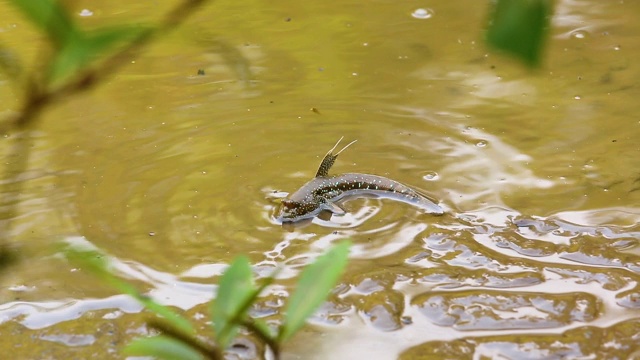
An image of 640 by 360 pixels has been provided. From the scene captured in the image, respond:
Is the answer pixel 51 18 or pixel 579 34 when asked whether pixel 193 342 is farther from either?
pixel 579 34

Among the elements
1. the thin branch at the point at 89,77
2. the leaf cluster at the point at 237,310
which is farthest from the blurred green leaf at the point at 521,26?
the leaf cluster at the point at 237,310

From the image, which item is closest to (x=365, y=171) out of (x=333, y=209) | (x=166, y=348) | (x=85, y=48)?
(x=333, y=209)

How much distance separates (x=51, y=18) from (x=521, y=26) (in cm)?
25

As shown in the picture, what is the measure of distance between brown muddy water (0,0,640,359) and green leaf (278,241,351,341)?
1.55m

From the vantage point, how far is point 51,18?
43 centimetres

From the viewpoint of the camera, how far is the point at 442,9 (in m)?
4.33

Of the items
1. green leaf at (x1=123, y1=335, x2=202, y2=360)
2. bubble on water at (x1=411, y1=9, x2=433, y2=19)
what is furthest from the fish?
green leaf at (x1=123, y1=335, x2=202, y2=360)

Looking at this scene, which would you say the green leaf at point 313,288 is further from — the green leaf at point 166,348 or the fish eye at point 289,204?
the fish eye at point 289,204

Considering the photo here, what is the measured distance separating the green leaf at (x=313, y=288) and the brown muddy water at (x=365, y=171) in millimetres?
1551

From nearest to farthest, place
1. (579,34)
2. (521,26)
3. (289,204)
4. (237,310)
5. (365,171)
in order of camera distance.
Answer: (521,26)
(237,310)
(289,204)
(365,171)
(579,34)

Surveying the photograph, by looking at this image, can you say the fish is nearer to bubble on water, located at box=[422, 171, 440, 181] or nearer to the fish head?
the fish head

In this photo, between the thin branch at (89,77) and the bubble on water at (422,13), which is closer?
the thin branch at (89,77)

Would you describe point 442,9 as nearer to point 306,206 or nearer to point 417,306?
point 306,206

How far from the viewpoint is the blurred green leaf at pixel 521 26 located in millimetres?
377
